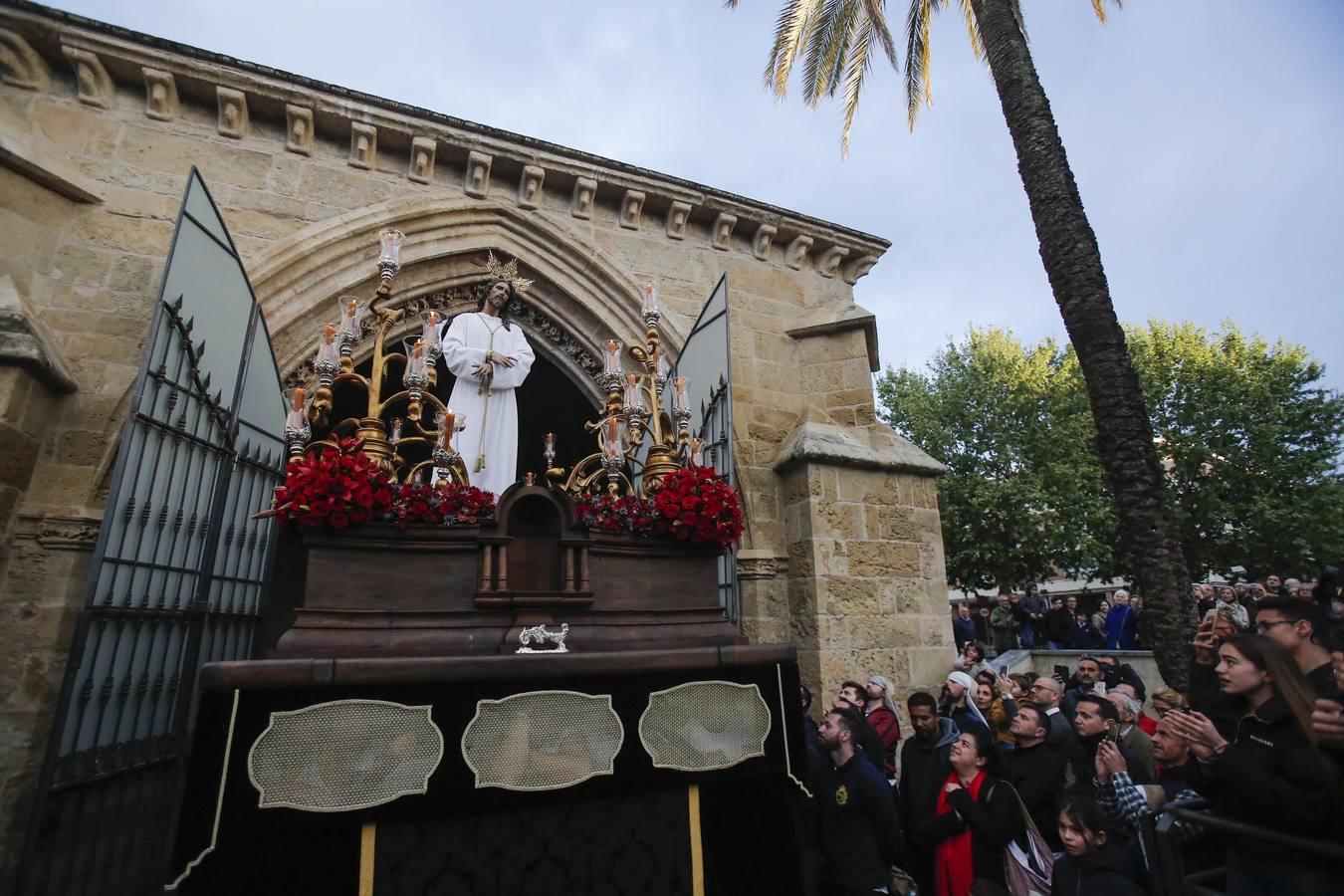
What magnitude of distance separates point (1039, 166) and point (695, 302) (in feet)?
11.3

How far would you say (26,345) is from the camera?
13.7ft

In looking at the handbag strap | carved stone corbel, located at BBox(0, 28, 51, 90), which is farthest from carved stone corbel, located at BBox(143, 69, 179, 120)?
the handbag strap

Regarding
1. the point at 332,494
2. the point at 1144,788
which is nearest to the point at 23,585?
the point at 332,494

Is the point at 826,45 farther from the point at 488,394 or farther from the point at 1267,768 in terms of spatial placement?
the point at 1267,768

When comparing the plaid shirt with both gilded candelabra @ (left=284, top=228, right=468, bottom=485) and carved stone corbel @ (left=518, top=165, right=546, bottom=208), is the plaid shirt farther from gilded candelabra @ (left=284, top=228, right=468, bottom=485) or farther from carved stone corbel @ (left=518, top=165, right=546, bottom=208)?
carved stone corbel @ (left=518, top=165, right=546, bottom=208)

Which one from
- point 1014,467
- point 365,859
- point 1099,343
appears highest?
point 1014,467

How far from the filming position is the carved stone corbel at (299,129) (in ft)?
19.0

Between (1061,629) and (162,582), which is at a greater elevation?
(162,582)

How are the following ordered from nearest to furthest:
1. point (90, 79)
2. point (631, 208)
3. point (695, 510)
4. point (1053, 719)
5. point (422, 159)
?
1. point (695, 510)
2. point (1053, 719)
3. point (90, 79)
4. point (422, 159)
5. point (631, 208)

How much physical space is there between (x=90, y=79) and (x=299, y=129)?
1455mm

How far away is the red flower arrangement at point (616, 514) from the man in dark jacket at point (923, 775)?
7.29 feet

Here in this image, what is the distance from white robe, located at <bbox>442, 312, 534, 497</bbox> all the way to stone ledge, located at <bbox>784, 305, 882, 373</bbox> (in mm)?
3679

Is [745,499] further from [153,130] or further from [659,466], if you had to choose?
[153,130]

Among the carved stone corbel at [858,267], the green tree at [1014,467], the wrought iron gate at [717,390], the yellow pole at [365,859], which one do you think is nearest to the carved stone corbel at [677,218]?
the wrought iron gate at [717,390]
